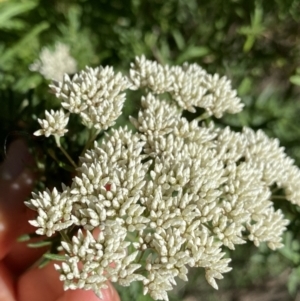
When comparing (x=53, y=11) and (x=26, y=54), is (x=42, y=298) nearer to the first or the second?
(x=26, y=54)

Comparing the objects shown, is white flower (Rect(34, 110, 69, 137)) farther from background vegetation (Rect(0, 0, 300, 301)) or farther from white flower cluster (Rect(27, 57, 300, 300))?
background vegetation (Rect(0, 0, 300, 301))

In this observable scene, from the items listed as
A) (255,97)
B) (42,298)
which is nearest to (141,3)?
(255,97)

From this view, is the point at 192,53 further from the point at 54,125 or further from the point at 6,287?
the point at 6,287

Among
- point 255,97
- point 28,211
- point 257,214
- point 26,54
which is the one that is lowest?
point 257,214

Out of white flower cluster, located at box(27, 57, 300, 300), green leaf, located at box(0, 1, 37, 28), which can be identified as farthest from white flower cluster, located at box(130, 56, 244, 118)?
green leaf, located at box(0, 1, 37, 28)

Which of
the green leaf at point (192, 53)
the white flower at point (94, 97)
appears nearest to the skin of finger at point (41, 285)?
the white flower at point (94, 97)

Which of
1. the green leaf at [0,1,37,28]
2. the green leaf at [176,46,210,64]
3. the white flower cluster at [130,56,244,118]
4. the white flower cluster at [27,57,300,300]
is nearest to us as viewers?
the white flower cluster at [27,57,300,300]
